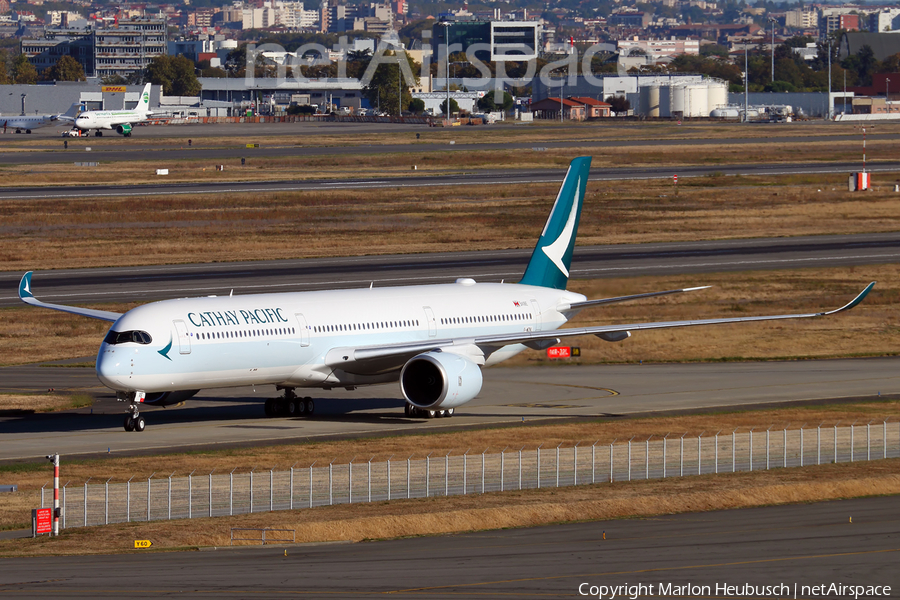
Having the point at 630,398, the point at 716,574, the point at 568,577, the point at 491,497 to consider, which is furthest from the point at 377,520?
the point at 630,398

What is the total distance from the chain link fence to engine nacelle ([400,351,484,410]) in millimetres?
5399

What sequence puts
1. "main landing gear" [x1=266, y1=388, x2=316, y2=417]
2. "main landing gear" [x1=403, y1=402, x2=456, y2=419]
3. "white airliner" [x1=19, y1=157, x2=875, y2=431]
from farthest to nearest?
1. "main landing gear" [x1=266, y1=388, x2=316, y2=417]
2. "main landing gear" [x1=403, y1=402, x2=456, y2=419]
3. "white airliner" [x1=19, y1=157, x2=875, y2=431]

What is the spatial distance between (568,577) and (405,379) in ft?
78.9

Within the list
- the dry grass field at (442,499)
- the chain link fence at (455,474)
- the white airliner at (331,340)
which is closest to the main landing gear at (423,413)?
the white airliner at (331,340)

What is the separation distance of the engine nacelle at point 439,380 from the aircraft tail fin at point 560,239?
10.7 meters

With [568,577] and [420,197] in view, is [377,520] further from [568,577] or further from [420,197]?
[420,197]

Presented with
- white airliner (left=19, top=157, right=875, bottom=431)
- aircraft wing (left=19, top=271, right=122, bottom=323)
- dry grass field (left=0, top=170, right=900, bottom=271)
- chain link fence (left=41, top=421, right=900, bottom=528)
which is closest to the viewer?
chain link fence (left=41, top=421, right=900, bottom=528)

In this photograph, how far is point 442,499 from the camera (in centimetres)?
4162

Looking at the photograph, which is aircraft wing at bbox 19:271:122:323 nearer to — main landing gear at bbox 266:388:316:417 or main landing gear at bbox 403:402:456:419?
main landing gear at bbox 266:388:316:417

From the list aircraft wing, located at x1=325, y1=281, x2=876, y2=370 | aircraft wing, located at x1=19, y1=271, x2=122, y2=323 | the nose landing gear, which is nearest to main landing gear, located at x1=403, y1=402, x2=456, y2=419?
aircraft wing, located at x1=325, y1=281, x2=876, y2=370

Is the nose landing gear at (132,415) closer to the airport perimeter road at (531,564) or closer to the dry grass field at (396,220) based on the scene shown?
the airport perimeter road at (531,564)

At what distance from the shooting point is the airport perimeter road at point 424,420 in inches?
2069

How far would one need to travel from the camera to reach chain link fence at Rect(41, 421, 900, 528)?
133 ft

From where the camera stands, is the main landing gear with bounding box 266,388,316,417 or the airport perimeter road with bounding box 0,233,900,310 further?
the airport perimeter road with bounding box 0,233,900,310
